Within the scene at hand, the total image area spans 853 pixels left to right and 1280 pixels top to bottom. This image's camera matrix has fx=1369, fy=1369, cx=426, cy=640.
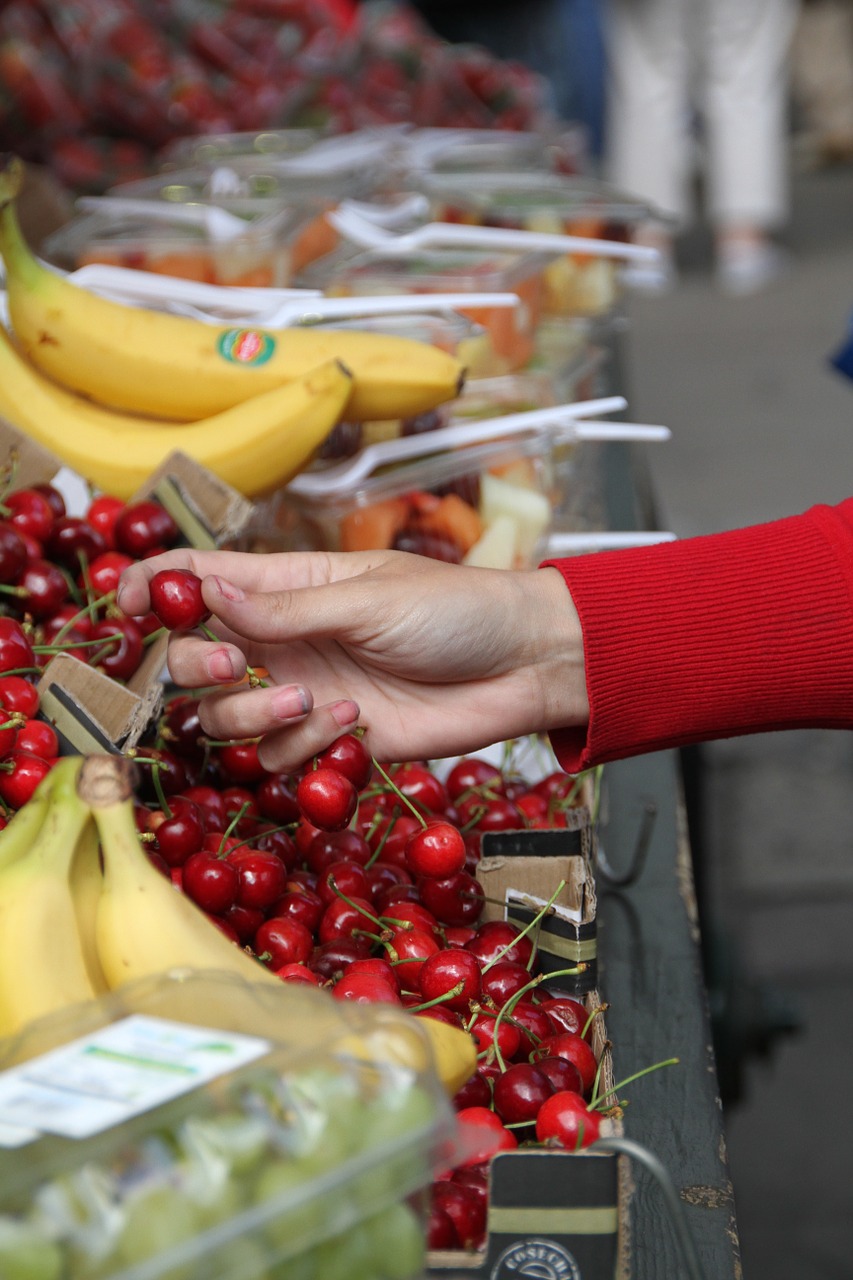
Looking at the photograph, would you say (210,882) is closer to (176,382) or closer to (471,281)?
(176,382)

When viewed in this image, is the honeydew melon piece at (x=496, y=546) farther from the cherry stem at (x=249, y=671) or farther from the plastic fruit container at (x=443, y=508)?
the cherry stem at (x=249, y=671)

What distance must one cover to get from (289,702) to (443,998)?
287 mm

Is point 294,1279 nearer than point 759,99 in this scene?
Yes

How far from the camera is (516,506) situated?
6.24 ft

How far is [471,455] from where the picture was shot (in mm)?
1938

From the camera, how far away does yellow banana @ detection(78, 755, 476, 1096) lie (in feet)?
2.74

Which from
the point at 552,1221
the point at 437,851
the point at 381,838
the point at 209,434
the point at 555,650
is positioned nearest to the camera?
the point at 552,1221

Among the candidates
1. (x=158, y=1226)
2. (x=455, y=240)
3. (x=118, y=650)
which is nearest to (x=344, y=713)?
(x=118, y=650)

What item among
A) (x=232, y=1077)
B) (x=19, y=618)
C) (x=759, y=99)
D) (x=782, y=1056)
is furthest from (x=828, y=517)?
(x=759, y=99)

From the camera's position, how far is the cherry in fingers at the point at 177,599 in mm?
1133

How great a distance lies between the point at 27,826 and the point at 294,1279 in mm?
364

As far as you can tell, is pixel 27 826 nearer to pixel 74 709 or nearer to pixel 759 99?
pixel 74 709

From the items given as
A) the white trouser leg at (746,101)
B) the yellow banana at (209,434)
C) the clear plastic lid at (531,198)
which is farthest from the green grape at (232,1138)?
the white trouser leg at (746,101)

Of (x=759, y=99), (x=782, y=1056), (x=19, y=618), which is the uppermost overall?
(x=759, y=99)
